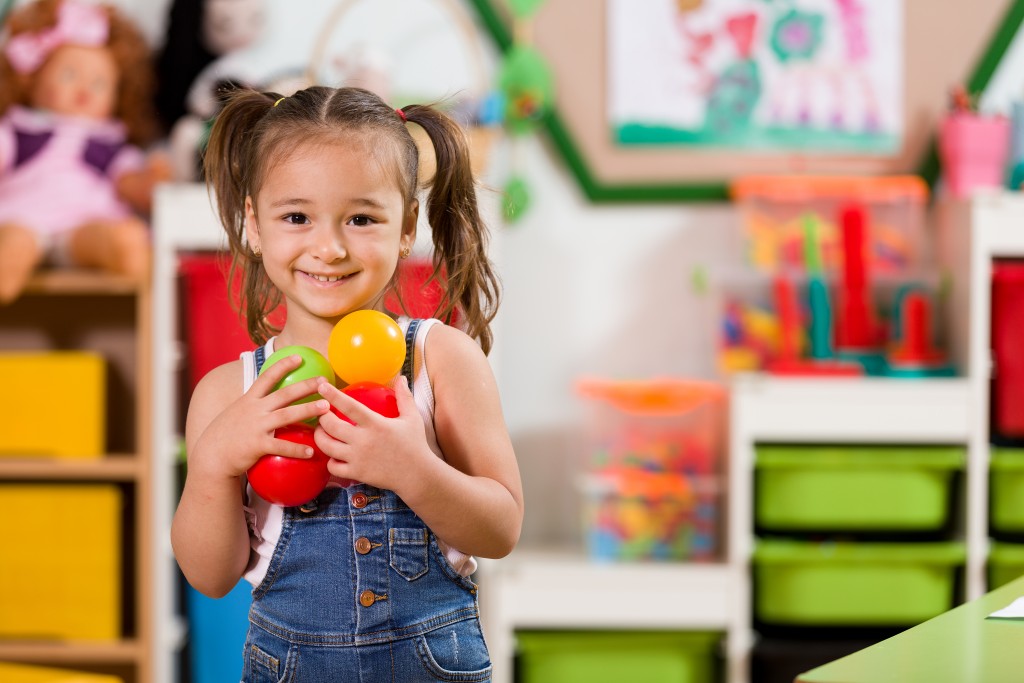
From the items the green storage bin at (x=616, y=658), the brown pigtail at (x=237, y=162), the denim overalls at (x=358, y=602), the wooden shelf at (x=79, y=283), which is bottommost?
the green storage bin at (x=616, y=658)

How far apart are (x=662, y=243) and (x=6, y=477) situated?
1.33 m

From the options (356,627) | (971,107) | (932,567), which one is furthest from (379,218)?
(971,107)

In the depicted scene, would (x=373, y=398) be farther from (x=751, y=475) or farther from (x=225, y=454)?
(x=751, y=475)

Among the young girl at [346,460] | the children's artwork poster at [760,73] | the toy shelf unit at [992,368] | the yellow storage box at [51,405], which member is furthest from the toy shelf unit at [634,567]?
the young girl at [346,460]

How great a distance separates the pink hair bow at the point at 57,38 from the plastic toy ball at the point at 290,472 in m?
1.64

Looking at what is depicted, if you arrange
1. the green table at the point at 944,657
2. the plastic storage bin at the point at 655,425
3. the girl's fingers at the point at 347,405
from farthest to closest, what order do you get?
the plastic storage bin at the point at 655,425 < the girl's fingers at the point at 347,405 < the green table at the point at 944,657

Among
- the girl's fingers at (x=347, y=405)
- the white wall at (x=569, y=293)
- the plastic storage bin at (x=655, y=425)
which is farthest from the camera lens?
the white wall at (x=569, y=293)

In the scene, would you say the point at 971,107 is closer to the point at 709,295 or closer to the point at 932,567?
the point at 709,295

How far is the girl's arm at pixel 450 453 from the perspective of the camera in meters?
0.82

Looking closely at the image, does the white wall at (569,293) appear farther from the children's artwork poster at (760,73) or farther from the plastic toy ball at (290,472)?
the plastic toy ball at (290,472)

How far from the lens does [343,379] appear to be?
854 millimetres

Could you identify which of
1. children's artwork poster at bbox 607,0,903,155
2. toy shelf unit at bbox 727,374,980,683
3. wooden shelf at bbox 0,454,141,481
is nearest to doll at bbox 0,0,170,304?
wooden shelf at bbox 0,454,141,481

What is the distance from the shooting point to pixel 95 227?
80.9 inches

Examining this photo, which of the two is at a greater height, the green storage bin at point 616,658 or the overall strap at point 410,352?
the overall strap at point 410,352
